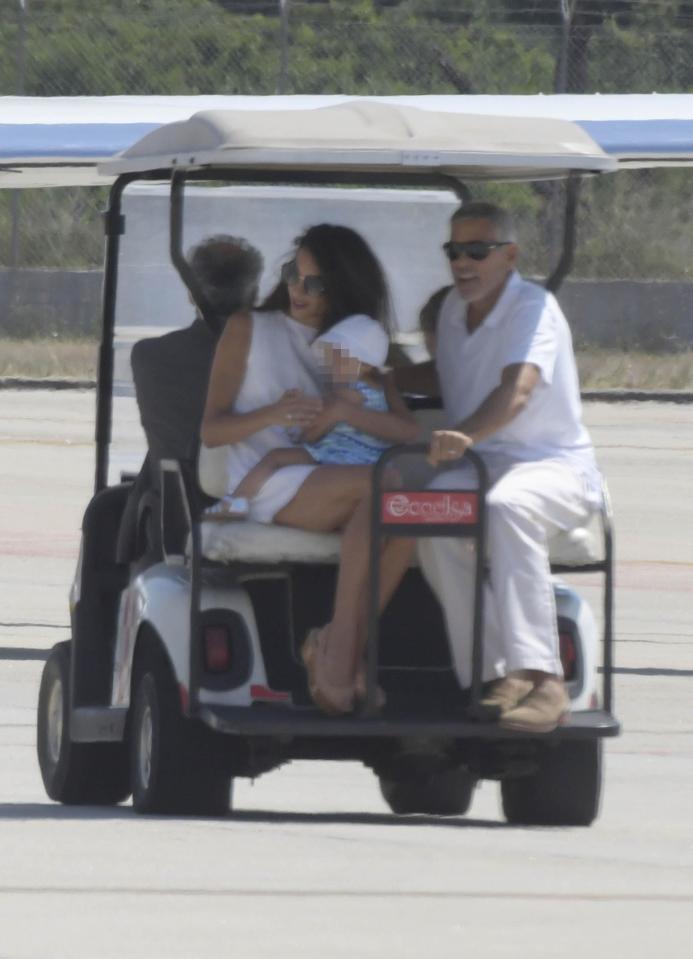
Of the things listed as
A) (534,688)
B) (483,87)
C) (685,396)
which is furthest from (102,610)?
(483,87)

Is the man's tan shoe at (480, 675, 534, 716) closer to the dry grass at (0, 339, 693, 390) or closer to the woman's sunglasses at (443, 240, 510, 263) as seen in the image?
the woman's sunglasses at (443, 240, 510, 263)

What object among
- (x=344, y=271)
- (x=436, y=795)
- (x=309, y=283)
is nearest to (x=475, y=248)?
(x=344, y=271)

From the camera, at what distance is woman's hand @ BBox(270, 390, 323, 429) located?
6.82 meters

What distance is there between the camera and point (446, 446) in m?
6.61

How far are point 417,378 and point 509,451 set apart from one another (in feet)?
1.84

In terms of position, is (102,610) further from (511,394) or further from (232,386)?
(511,394)

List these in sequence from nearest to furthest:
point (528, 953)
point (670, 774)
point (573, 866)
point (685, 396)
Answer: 1. point (528, 953)
2. point (573, 866)
3. point (670, 774)
4. point (685, 396)

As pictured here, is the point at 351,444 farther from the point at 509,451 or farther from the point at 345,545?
the point at 509,451

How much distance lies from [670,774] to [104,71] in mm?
23155

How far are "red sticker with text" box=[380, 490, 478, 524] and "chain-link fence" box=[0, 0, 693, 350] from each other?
22.1 meters

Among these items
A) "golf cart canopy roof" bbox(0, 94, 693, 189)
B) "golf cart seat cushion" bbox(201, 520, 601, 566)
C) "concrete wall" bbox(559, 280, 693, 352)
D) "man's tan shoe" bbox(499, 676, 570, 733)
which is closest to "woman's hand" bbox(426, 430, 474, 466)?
"golf cart seat cushion" bbox(201, 520, 601, 566)

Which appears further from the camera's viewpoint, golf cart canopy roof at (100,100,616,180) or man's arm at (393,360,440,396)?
man's arm at (393,360,440,396)

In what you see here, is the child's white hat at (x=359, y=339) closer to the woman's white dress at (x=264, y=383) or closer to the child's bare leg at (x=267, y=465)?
the woman's white dress at (x=264, y=383)

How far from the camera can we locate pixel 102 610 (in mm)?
7613
